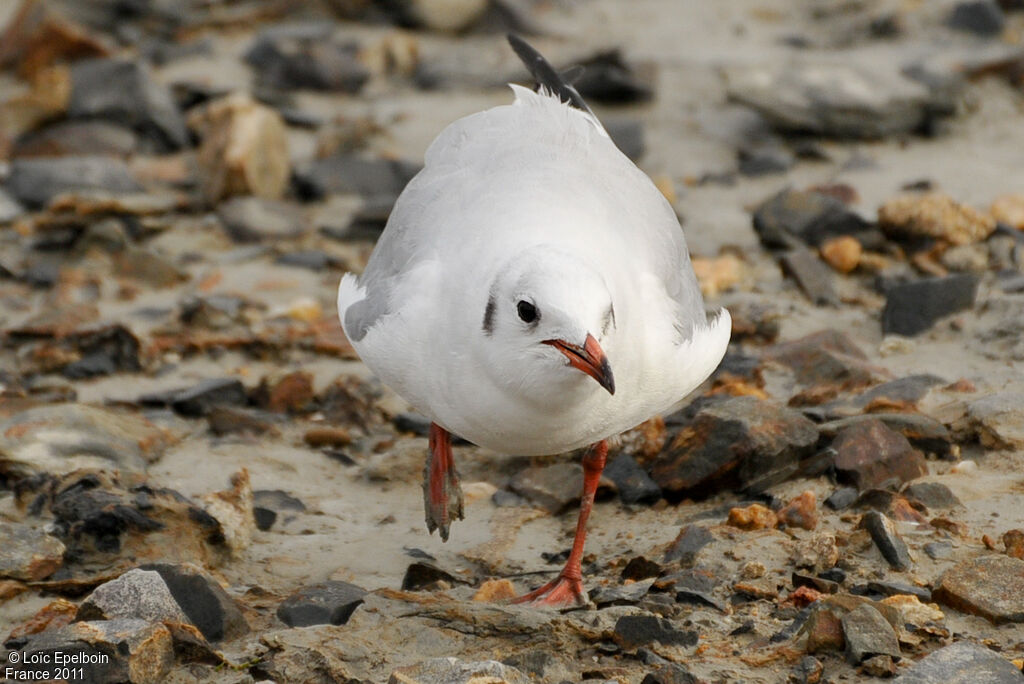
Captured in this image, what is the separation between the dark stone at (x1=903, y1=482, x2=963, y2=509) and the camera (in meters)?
5.05

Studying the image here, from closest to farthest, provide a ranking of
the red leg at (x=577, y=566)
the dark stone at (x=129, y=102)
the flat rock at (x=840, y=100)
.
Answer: the red leg at (x=577, y=566) → the flat rock at (x=840, y=100) → the dark stone at (x=129, y=102)

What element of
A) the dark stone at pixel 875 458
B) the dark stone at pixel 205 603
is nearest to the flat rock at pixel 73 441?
the dark stone at pixel 205 603

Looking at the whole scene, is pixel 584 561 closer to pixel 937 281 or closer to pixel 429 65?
pixel 937 281

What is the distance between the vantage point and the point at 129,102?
31.7ft

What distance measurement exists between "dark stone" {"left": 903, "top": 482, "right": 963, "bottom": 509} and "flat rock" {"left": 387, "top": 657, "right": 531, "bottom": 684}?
190 cm

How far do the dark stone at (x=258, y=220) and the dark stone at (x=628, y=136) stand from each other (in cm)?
215

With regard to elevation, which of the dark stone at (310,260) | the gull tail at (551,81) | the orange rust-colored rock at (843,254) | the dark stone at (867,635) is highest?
the gull tail at (551,81)

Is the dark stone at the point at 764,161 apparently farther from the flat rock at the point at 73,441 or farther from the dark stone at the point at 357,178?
the flat rock at the point at 73,441

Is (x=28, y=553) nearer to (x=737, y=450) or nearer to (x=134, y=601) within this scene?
(x=134, y=601)

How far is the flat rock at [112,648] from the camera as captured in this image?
12.9ft

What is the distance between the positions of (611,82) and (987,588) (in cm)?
603

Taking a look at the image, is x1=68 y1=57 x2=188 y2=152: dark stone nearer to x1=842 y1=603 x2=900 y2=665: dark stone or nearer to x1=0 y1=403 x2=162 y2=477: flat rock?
x1=0 y1=403 x2=162 y2=477: flat rock

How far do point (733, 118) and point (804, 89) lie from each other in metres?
0.57

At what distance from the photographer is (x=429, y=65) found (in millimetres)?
10516
